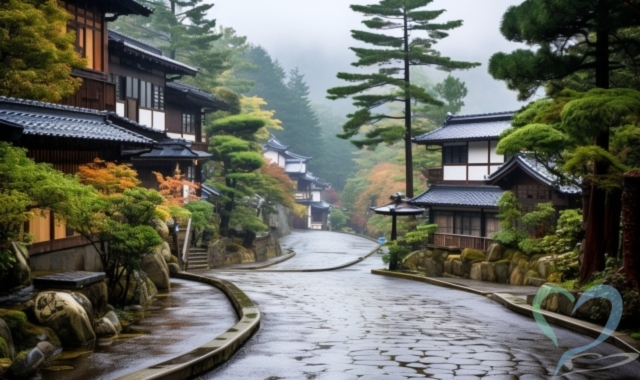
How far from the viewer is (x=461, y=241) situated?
39.8 metres

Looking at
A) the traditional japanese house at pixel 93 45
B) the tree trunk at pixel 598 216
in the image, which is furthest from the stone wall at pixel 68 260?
the tree trunk at pixel 598 216

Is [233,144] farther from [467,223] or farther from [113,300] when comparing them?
[113,300]

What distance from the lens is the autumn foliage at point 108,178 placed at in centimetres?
1986

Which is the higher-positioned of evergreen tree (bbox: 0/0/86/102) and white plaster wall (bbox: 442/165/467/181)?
evergreen tree (bbox: 0/0/86/102)

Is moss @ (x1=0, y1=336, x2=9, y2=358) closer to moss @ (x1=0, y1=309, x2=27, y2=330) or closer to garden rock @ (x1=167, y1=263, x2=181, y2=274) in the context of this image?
moss @ (x1=0, y1=309, x2=27, y2=330)

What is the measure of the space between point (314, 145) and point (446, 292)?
80.2 meters

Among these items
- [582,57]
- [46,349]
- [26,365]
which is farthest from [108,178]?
[582,57]

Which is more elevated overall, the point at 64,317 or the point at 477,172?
the point at 477,172

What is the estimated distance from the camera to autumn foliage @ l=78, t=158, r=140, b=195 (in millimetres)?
19859

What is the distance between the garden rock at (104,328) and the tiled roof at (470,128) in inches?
1169

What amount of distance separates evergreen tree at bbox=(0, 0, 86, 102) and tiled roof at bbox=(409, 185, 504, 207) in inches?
971

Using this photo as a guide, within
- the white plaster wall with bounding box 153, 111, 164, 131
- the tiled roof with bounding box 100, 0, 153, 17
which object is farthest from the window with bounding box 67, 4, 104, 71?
the white plaster wall with bounding box 153, 111, 164, 131

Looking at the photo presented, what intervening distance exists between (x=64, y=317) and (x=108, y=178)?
7.25m

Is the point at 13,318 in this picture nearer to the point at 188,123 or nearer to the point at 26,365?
the point at 26,365
